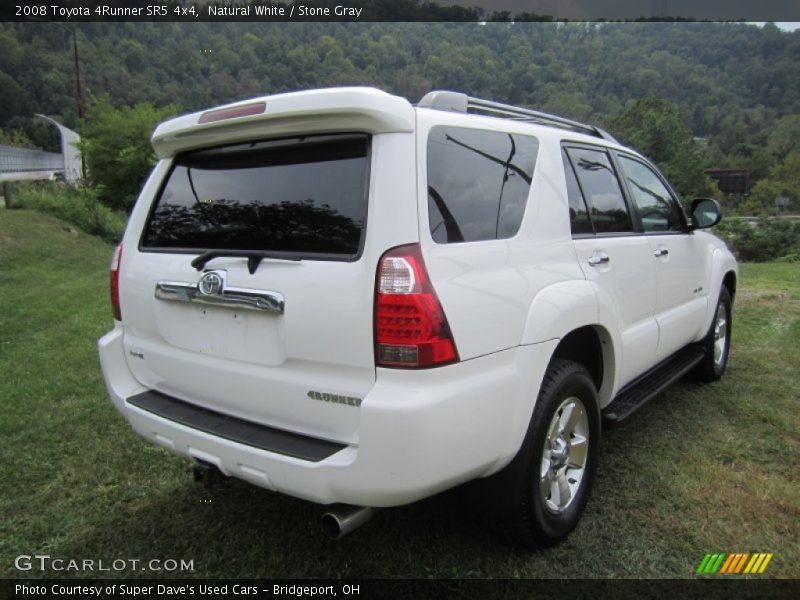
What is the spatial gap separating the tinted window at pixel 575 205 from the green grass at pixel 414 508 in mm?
1370

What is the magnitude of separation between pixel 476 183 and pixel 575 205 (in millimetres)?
772

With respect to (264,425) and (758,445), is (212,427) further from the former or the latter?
(758,445)

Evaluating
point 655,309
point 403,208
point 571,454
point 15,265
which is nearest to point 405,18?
point 655,309

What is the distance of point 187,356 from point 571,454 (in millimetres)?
1755

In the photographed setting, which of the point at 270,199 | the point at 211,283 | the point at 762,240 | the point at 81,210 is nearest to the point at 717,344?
the point at 270,199

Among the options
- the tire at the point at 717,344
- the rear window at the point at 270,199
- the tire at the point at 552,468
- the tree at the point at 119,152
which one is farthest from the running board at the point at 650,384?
the tree at the point at 119,152

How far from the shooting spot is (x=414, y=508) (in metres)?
2.86

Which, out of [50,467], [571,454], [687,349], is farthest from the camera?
[687,349]

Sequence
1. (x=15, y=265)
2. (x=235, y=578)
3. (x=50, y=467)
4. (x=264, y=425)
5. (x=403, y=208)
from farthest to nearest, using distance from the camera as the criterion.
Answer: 1. (x=15, y=265)
2. (x=50, y=467)
3. (x=235, y=578)
4. (x=264, y=425)
5. (x=403, y=208)

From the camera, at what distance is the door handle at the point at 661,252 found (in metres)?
3.46

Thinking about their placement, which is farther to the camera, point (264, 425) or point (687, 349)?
point (687, 349)

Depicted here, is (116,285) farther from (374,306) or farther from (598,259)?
(598,259)

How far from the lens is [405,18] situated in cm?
462

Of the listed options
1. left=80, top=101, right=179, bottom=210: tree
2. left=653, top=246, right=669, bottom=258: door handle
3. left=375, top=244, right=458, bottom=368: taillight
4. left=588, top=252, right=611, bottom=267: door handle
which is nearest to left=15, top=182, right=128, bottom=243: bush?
left=80, top=101, right=179, bottom=210: tree
